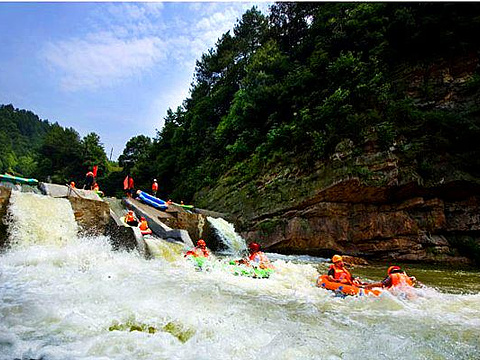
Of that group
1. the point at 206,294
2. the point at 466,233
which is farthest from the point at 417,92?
the point at 206,294

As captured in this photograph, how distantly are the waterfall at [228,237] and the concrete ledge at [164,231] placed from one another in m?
3.14

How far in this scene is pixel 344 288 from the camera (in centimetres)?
626

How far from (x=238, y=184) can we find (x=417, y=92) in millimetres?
10379

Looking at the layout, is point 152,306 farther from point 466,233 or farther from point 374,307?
point 466,233

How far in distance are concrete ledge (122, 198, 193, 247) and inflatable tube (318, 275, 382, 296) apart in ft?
17.9

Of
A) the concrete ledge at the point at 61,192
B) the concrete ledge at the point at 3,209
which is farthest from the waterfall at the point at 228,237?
the concrete ledge at the point at 3,209

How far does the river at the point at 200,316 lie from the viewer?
3275mm

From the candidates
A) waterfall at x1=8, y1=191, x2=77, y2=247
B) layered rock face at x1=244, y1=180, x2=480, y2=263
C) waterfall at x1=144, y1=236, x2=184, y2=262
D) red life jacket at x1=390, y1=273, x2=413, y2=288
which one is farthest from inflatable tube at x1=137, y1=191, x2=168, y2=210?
red life jacket at x1=390, y1=273, x2=413, y2=288

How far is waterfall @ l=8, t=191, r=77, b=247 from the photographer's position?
8.77 metres

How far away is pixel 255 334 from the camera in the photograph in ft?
12.3

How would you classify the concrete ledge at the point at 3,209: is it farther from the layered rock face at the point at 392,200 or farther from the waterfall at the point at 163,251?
the layered rock face at the point at 392,200

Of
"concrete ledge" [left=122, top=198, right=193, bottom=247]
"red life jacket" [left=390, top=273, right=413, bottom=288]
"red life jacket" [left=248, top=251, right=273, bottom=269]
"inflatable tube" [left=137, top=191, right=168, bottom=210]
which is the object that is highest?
"inflatable tube" [left=137, top=191, right=168, bottom=210]

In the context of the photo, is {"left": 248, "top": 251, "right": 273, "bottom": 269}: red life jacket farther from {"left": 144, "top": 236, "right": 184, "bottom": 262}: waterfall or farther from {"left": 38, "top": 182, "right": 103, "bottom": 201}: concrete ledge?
{"left": 38, "top": 182, "right": 103, "bottom": 201}: concrete ledge

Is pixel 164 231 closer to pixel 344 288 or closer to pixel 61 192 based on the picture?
pixel 61 192
